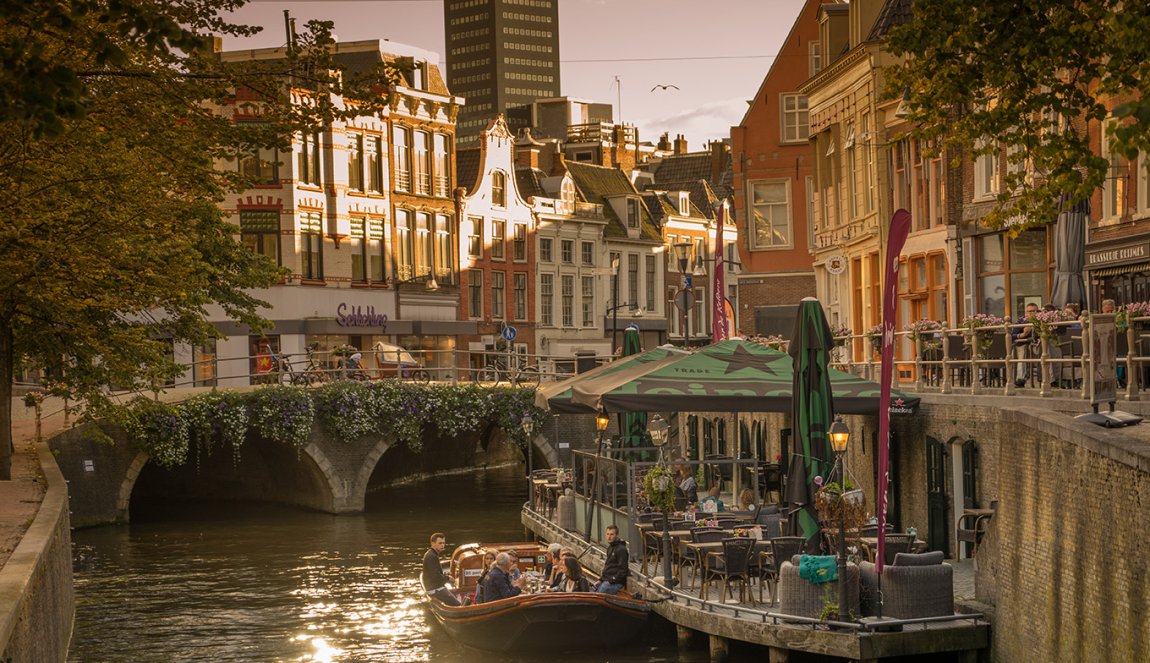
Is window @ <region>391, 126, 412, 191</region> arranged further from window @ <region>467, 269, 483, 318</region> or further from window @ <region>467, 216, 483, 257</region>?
window @ <region>467, 269, 483, 318</region>

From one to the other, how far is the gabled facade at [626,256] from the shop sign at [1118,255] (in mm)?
46523

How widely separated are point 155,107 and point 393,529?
2443cm

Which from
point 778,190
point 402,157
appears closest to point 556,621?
point 778,190

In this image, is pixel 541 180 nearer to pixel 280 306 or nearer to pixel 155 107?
pixel 280 306

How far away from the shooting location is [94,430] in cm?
2995

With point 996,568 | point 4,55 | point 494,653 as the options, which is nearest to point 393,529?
point 494,653

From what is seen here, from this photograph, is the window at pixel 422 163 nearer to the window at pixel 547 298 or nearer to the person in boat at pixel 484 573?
the window at pixel 547 298

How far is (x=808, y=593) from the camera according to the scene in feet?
58.6

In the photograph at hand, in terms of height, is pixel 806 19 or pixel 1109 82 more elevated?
pixel 806 19

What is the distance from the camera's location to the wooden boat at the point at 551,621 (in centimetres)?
2109

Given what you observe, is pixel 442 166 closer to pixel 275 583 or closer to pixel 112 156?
pixel 275 583

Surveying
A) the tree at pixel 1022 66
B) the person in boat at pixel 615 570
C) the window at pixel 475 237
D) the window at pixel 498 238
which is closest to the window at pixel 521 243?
the window at pixel 498 238

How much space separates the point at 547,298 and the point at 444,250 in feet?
24.0

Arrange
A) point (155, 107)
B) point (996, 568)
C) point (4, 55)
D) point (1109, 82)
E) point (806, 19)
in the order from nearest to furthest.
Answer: point (4, 55) < point (1109, 82) < point (155, 107) < point (996, 568) < point (806, 19)
